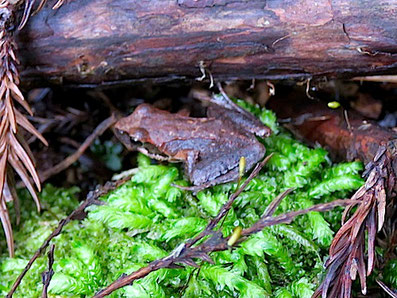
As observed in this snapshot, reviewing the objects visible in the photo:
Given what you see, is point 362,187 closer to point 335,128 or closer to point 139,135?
point 335,128

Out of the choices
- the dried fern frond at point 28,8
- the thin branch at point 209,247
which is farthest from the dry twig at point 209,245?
the dried fern frond at point 28,8

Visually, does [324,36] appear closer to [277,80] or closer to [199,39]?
[277,80]

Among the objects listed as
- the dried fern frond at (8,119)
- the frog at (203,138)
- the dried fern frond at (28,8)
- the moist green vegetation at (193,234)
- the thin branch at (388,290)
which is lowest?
the thin branch at (388,290)

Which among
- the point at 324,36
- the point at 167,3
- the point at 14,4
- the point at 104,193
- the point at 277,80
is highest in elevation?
the point at 14,4

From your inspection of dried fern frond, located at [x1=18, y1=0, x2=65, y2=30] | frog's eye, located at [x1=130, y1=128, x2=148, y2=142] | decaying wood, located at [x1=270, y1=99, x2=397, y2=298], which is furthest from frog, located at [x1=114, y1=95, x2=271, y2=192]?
dried fern frond, located at [x1=18, y1=0, x2=65, y2=30]

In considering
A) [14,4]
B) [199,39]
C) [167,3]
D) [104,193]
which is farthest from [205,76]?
[14,4]

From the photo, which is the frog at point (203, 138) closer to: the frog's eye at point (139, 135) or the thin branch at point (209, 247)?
the frog's eye at point (139, 135)

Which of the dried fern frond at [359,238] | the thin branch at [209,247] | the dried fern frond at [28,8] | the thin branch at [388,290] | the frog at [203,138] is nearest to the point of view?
the thin branch at [209,247]

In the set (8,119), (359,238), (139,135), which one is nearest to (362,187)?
(359,238)
